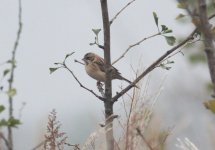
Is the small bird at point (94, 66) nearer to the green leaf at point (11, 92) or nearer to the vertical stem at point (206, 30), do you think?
the green leaf at point (11, 92)

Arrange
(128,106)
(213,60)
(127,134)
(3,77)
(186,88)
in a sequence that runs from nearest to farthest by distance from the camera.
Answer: (213,60) < (127,134) < (128,106) < (3,77) < (186,88)

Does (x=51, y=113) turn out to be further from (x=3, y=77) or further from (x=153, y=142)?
(x=153, y=142)

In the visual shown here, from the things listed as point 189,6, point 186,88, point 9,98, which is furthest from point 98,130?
point 186,88

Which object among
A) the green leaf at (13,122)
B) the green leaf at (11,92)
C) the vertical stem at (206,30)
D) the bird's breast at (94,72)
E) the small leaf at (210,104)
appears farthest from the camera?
the bird's breast at (94,72)

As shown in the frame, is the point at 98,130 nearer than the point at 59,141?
Yes

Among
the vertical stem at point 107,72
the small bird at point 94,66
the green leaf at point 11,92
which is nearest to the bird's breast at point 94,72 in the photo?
the small bird at point 94,66

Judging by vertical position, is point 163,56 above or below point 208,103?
above

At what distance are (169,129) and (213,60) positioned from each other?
1.41 meters

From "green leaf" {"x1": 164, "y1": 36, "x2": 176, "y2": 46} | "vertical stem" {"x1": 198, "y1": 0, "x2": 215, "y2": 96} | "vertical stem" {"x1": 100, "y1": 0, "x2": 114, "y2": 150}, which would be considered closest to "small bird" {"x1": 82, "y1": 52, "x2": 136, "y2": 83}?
"green leaf" {"x1": 164, "y1": 36, "x2": 176, "y2": 46}

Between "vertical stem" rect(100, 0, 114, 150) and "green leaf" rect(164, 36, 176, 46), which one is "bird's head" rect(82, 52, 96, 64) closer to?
"green leaf" rect(164, 36, 176, 46)

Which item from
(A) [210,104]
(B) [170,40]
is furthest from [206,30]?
(B) [170,40]

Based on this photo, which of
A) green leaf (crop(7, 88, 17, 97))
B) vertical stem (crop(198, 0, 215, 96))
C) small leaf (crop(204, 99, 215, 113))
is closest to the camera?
vertical stem (crop(198, 0, 215, 96))

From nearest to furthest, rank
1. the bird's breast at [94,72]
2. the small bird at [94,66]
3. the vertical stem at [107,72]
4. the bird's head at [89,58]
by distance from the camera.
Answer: the vertical stem at [107,72], the bird's breast at [94,72], the small bird at [94,66], the bird's head at [89,58]

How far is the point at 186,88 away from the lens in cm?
1970
